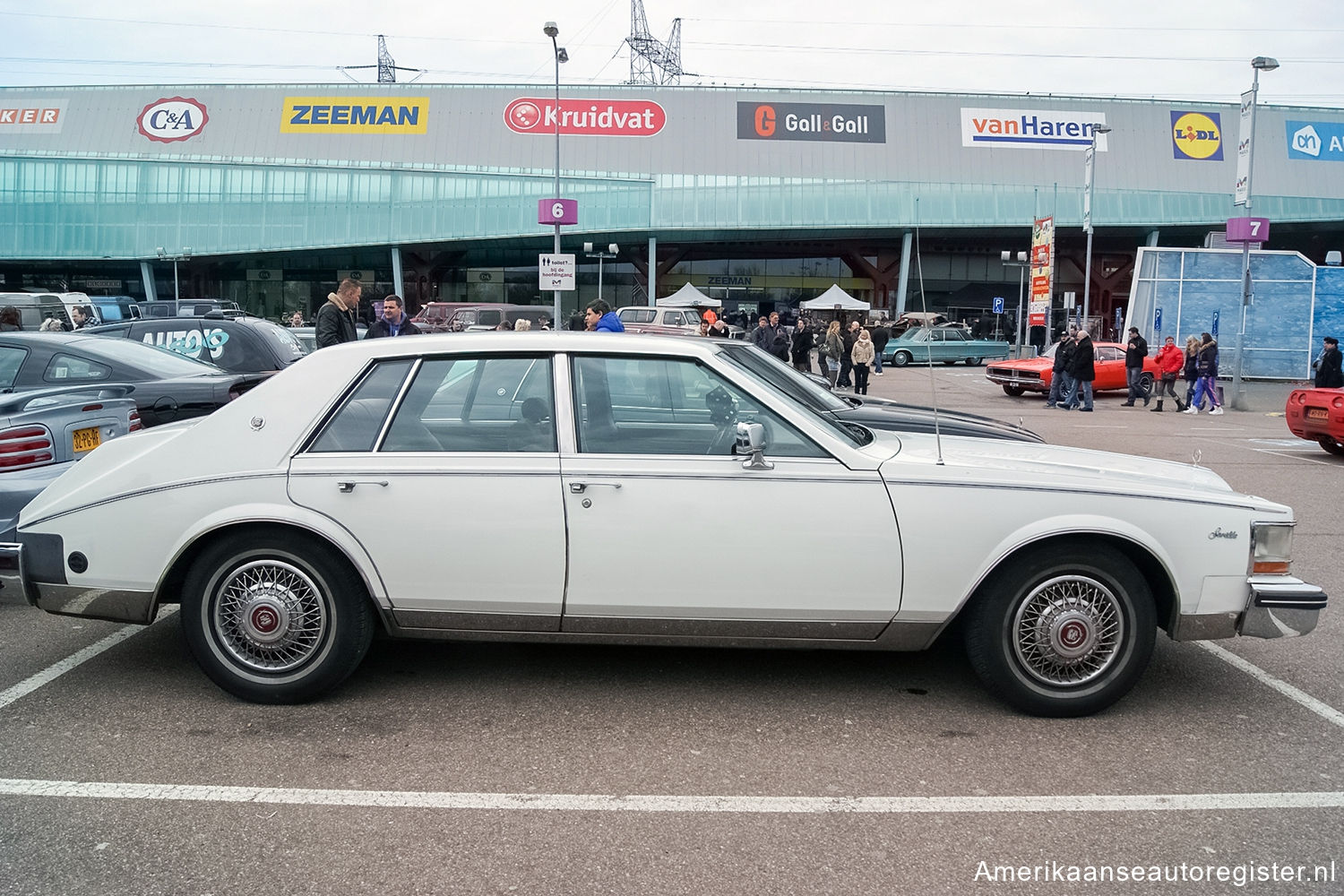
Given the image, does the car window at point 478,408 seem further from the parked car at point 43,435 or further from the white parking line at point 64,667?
the parked car at point 43,435

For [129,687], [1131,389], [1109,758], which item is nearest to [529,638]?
[129,687]

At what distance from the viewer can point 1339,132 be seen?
53.6 m

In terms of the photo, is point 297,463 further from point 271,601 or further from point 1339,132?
point 1339,132

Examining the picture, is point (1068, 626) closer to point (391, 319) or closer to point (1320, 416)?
point (391, 319)

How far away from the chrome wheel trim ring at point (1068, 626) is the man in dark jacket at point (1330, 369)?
17257 millimetres

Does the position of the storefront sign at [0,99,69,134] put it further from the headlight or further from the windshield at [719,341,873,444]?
the headlight

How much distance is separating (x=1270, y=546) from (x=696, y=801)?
8.41 feet

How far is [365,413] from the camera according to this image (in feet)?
14.3

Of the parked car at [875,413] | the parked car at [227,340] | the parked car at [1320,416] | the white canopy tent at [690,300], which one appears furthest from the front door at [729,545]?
the white canopy tent at [690,300]

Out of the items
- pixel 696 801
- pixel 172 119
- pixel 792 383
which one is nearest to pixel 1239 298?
pixel 792 383

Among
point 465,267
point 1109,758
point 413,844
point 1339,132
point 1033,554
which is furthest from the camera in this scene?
point 465,267

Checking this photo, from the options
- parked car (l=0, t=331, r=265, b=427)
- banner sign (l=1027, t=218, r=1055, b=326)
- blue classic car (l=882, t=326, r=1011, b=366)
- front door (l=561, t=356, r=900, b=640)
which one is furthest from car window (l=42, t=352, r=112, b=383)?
blue classic car (l=882, t=326, r=1011, b=366)

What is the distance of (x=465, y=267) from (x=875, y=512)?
5849 cm

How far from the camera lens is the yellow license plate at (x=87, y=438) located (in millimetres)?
6160
